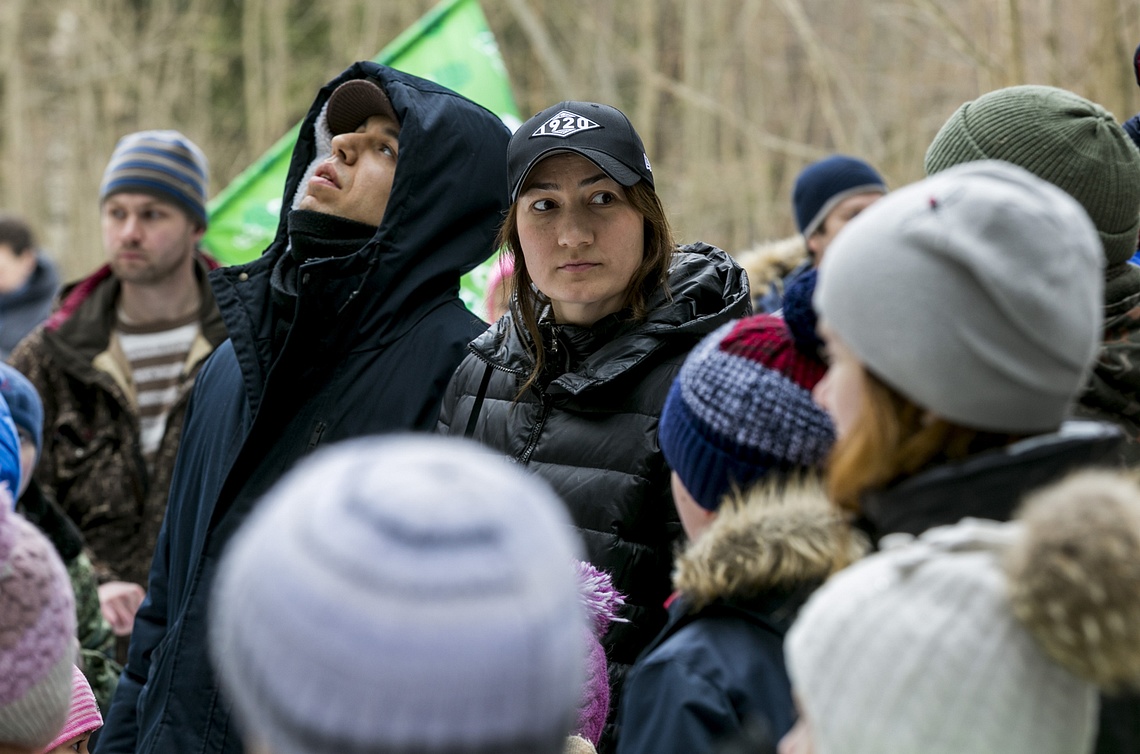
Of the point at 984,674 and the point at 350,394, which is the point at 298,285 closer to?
the point at 350,394

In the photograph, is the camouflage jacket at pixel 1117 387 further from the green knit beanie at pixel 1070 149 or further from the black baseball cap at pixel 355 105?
the black baseball cap at pixel 355 105

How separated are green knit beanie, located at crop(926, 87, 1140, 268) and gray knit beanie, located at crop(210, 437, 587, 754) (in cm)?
156

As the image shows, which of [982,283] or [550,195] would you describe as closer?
[982,283]

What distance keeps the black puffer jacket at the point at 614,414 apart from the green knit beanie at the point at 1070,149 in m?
0.58

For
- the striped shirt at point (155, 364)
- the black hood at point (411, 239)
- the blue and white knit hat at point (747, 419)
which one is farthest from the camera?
the striped shirt at point (155, 364)

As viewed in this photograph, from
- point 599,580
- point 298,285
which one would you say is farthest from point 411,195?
point 599,580

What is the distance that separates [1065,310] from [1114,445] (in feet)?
0.60

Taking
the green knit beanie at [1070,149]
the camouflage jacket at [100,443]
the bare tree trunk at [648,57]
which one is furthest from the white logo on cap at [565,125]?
the bare tree trunk at [648,57]

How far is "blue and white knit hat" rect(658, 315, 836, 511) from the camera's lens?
1919mm

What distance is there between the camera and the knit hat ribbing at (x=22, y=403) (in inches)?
148

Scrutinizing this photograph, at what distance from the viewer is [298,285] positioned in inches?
116

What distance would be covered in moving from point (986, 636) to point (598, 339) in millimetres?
1503

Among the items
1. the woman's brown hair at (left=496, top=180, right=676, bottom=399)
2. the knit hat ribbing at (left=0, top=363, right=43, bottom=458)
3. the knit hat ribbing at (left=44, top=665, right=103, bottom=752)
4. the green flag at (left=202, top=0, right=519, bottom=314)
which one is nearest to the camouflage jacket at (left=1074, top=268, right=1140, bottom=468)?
the woman's brown hair at (left=496, top=180, right=676, bottom=399)

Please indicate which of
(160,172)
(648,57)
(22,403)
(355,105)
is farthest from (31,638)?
(648,57)
